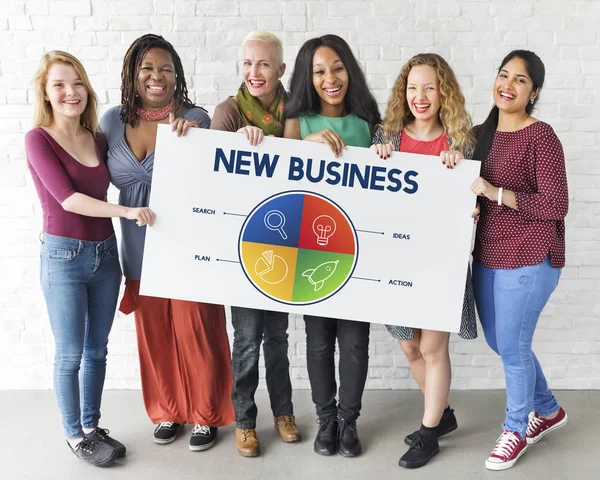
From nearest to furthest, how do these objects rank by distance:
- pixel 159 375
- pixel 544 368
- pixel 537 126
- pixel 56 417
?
pixel 537 126 → pixel 159 375 → pixel 56 417 → pixel 544 368

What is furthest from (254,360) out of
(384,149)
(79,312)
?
(384,149)

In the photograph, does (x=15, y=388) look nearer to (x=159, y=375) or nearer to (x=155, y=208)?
(x=159, y=375)

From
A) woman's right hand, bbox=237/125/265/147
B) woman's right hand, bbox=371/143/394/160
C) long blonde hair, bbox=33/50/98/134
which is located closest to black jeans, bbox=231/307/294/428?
woman's right hand, bbox=237/125/265/147

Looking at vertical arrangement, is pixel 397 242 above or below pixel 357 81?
below

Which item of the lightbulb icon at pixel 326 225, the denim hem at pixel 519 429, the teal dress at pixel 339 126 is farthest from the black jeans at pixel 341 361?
the teal dress at pixel 339 126

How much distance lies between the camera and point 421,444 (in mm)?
2422

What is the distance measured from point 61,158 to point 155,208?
364 millimetres

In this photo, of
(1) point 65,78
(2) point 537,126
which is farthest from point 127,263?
(2) point 537,126

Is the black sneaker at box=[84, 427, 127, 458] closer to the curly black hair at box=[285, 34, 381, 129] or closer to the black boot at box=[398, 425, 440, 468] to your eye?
the black boot at box=[398, 425, 440, 468]

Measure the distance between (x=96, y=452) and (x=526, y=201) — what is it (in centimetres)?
183

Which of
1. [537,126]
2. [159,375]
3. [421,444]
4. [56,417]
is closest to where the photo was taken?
[537,126]

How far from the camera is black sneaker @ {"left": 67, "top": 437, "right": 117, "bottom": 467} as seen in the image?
2406 millimetres

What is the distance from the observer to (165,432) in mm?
2598

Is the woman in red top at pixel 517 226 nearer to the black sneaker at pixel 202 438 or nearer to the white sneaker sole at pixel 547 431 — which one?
the white sneaker sole at pixel 547 431
